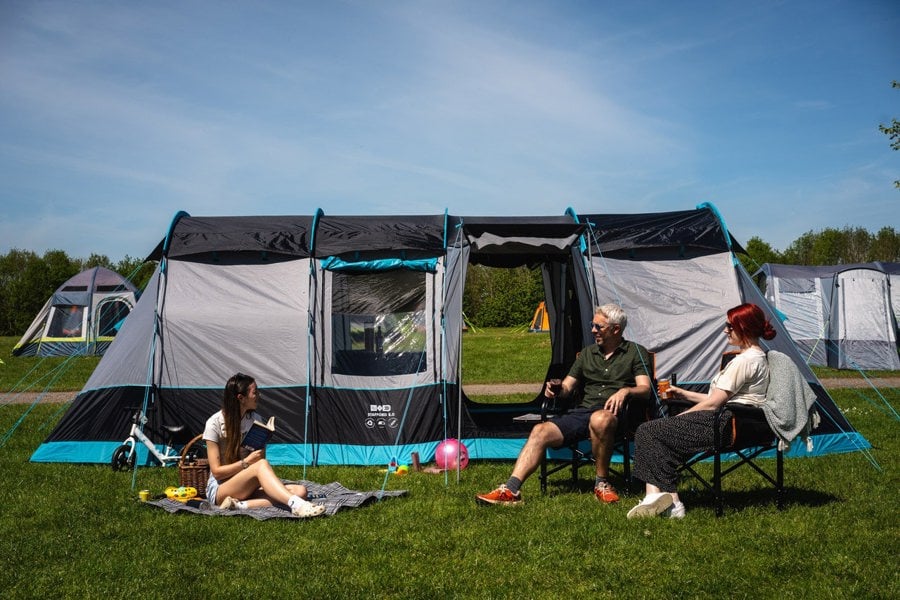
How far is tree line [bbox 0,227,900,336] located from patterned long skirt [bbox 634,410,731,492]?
1625 cm

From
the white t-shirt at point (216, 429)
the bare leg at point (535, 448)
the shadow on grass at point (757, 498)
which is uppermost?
the white t-shirt at point (216, 429)

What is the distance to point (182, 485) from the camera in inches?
213

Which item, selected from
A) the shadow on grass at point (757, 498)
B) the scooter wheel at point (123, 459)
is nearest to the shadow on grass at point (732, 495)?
the shadow on grass at point (757, 498)

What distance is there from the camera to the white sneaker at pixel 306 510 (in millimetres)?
4715

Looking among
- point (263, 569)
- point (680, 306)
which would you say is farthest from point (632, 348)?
point (263, 569)

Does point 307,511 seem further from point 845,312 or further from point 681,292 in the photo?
point 845,312

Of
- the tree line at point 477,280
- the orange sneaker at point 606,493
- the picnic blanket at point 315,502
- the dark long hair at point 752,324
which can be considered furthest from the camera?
the tree line at point 477,280

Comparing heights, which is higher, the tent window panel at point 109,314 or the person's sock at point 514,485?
the tent window panel at point 109,314

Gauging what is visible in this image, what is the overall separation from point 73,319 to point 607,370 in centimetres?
1733

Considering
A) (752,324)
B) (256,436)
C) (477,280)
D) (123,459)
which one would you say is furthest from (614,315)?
(477,280)

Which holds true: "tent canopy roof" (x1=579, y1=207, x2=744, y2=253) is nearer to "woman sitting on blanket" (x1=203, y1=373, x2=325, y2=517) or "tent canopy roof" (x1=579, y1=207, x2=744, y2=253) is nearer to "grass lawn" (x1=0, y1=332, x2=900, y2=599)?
"grass lawn" (x1=0, y1=332, x2=900, y2=599)

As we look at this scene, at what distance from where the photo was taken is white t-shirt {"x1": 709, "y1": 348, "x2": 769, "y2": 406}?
4.59 m

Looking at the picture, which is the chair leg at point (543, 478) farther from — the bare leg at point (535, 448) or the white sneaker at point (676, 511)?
the white sneaker at point (676, 511)

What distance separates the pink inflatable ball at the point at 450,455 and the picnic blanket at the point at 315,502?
31.2 inches
